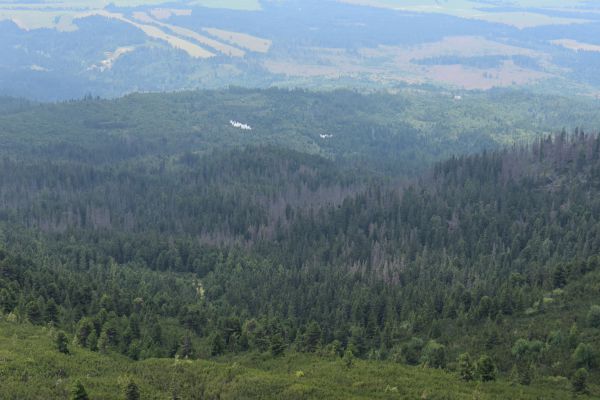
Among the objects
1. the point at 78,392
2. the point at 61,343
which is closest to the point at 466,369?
the point at 78,392

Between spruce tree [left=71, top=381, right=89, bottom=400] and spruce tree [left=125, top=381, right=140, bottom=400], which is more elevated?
spruce tree [left=71, top=381, right=89, bottom=400]

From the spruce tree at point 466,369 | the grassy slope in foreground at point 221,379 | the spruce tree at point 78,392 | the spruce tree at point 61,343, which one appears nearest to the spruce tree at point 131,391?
the grassy slope in foreground at point 221,379

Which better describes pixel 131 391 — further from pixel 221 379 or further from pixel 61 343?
pixel 61 343

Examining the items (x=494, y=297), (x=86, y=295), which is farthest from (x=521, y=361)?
(x=86, y=295)

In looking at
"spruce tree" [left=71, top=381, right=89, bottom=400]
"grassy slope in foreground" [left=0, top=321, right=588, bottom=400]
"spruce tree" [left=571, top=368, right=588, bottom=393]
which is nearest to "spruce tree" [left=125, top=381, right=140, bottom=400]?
"grassy slope in foreground" [left=0, top=321, right=588, bottom=400]

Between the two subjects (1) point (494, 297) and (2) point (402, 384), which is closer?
(2) point (402, 384)

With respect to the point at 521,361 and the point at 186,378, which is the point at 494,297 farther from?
the point at 186,378

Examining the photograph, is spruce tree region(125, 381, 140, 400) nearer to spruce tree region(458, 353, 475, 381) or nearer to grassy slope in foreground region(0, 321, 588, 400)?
grassy slope in foreground region(0, 321, 588, 400)

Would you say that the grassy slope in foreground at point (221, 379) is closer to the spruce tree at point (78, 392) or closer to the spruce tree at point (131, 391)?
the spruce tree at point (131, 391)

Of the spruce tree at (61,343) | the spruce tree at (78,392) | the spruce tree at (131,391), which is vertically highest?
the spruce tree at (78,392)
